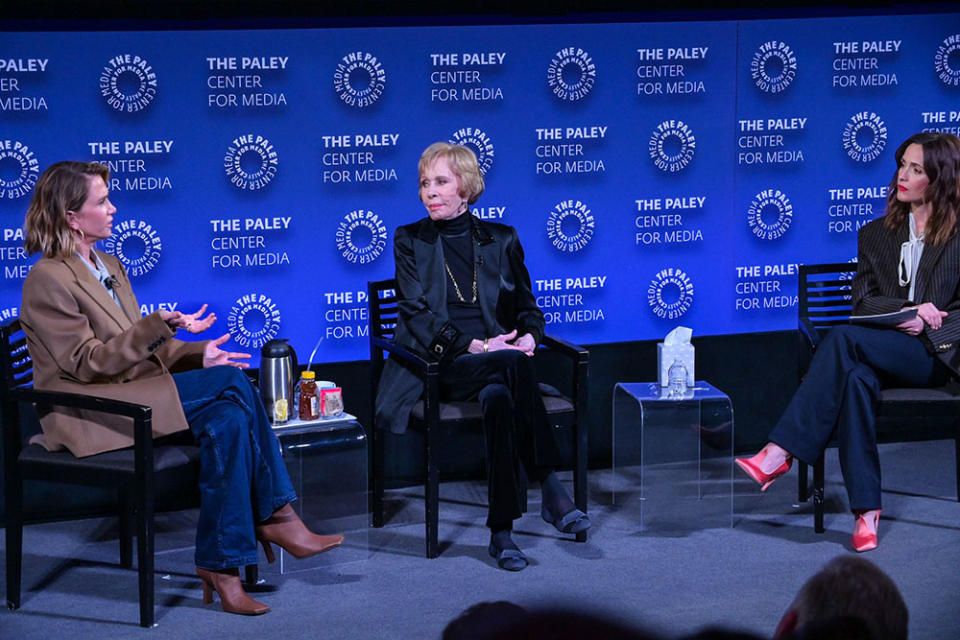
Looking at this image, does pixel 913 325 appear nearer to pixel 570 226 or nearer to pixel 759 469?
pixel 759 469

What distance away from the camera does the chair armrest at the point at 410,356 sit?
4.07 m

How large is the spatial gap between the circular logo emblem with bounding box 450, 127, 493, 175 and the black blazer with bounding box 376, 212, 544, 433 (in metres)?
0.47

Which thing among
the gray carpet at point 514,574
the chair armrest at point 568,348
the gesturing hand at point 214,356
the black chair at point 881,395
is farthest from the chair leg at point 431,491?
the black chair at point 881,395

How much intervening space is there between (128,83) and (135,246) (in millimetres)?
621

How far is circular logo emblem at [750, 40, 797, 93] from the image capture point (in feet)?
17.2

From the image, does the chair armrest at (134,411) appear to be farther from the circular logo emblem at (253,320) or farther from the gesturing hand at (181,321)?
the circular logo emblem at (253,320)

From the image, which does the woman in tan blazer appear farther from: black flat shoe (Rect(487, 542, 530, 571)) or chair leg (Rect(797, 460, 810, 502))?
chair leg (Rect(797, 460, 810, 502))

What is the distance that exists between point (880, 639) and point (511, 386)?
3624 mm

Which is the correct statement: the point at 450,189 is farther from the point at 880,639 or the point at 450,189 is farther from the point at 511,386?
the point at 880,639

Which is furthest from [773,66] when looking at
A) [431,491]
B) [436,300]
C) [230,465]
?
[230,465]

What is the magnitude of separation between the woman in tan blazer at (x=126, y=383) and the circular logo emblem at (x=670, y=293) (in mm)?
2114

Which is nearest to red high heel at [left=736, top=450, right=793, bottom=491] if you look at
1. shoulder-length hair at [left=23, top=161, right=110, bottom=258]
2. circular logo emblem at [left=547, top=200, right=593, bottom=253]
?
circular logo emblem at [left=547, top=200, right=593, bottom=253]

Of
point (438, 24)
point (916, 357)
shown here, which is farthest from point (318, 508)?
point (916, 357)

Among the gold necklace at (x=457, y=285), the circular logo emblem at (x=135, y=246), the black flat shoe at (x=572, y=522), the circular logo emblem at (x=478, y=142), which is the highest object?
the circular logo emblem at (x=478, y=142)
